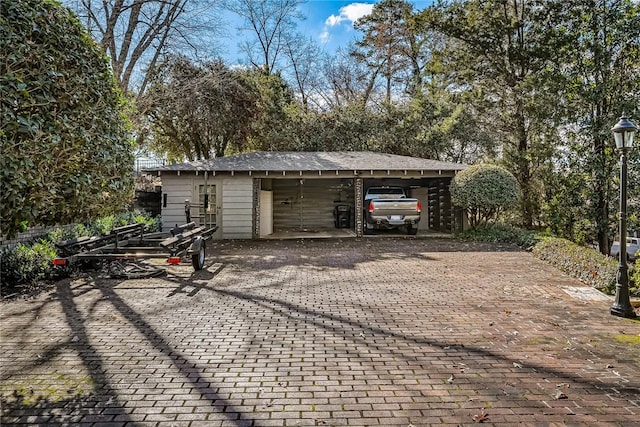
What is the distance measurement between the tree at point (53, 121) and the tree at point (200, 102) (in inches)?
564

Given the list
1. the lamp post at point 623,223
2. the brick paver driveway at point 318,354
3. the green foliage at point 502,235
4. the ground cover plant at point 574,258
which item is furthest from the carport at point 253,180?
the lamp post at point 623,223

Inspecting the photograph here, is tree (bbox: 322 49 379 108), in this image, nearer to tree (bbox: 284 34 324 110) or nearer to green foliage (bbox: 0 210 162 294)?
tree (bbox: 284 34 324 110)

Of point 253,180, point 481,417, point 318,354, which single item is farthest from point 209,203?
point 481,417

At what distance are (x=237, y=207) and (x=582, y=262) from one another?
A: 9992 millimetres

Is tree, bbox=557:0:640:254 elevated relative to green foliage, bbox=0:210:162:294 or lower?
elevated

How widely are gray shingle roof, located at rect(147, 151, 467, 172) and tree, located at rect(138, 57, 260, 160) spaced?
4.71 m

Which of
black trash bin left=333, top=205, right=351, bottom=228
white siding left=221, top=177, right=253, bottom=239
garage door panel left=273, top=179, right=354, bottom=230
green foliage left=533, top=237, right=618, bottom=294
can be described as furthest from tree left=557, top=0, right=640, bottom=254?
white siding left=221, top=177, right=253, bottom=239

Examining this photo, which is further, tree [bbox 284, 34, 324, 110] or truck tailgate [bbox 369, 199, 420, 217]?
tree [bbox 284, 34, 324, 110]

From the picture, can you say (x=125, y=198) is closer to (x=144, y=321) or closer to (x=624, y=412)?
(x=144, y=321)

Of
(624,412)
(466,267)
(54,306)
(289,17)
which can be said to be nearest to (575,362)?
(624,412)

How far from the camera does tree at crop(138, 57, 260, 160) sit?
18.5m

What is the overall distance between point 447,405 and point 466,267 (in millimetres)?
5892

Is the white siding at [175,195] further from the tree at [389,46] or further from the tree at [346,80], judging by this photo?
the tree at [389,46]

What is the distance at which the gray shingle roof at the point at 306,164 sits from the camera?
1327 cm
